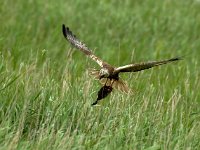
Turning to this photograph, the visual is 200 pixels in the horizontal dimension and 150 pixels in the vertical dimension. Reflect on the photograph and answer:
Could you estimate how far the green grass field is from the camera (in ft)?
15.1

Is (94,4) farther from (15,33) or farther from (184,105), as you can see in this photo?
→ (184,105)

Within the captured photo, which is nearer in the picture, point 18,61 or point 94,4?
point 18,61

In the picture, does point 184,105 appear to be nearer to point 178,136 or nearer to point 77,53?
point 178,136

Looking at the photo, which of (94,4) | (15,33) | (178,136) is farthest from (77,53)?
(178,136)

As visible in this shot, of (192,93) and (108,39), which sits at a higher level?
(108,39)

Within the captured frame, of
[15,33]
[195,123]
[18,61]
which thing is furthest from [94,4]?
[195,123]

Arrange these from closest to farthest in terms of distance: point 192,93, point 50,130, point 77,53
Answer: point 50,130, point 192,93, point 77,53

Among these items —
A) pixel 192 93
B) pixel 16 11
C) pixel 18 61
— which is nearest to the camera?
pixel 192 93

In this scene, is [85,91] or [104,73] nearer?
[104,73]

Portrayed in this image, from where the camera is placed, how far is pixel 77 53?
25.2ft

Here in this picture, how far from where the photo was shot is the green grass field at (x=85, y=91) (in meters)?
4.59

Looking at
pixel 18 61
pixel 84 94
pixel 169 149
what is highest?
pixel 18 61

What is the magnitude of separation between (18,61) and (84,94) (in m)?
1.85

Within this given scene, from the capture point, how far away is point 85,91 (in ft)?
16.4
